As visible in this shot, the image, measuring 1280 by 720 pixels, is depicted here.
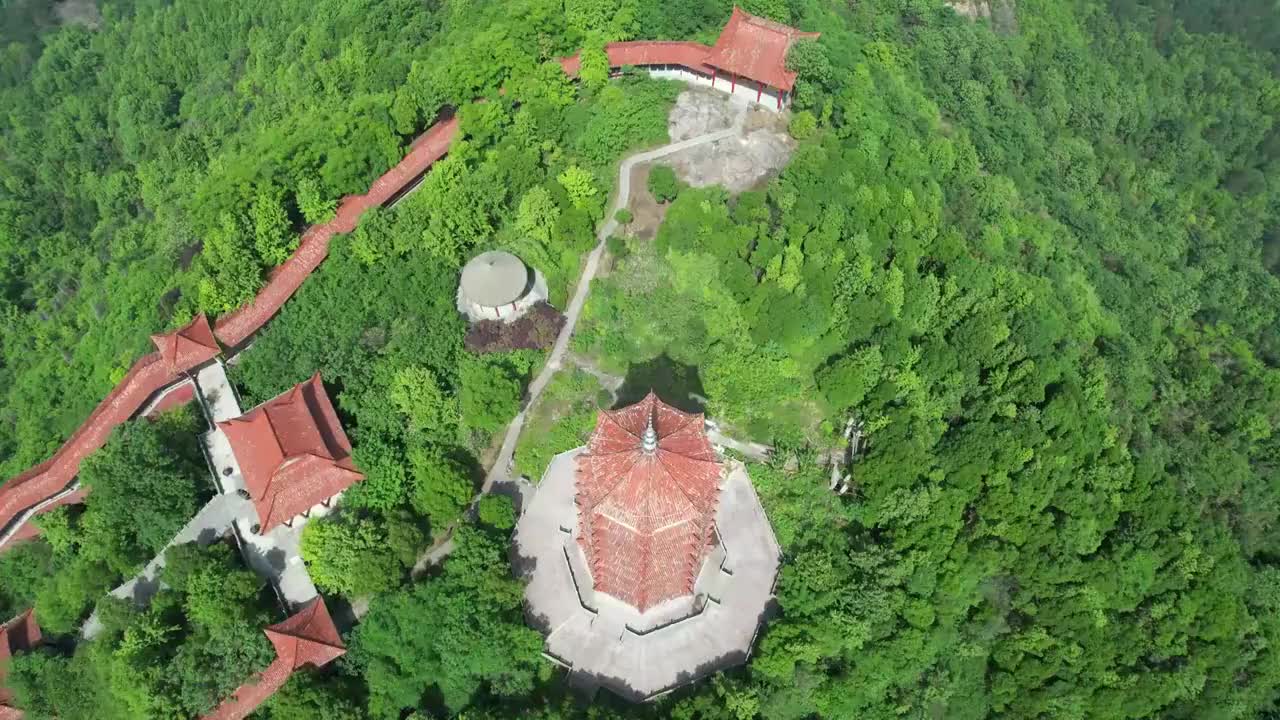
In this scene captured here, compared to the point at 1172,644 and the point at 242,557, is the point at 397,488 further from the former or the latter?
the point at 1172,644

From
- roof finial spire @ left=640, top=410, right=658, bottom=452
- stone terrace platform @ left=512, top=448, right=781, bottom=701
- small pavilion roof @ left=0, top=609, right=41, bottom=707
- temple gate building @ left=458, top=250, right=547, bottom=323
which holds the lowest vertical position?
small pavilion roof @ left=0, top=609, right=41, bottom=707

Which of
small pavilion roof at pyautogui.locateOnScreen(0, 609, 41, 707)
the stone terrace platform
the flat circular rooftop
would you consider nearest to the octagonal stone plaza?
the stone terrace platform

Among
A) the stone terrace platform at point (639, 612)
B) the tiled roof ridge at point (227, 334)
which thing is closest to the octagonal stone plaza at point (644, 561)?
the stone terrace platform at point (639, 612)

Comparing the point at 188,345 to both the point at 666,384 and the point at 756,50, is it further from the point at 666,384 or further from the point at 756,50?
the point at 756,50

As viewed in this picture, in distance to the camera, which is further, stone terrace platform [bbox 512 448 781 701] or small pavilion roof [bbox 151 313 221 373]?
small pavilion roof [bbox 151 313 221 373]

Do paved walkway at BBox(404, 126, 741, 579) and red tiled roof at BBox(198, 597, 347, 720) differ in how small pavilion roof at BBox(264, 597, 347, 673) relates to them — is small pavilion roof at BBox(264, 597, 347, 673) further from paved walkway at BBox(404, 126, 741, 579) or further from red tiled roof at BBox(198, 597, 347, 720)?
paved walkway at BBox(404, 126, 741, 579)

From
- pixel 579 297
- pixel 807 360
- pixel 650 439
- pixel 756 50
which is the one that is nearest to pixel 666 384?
pixel 579 297
